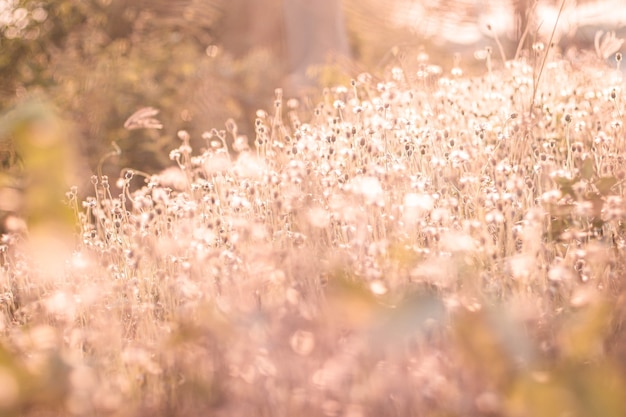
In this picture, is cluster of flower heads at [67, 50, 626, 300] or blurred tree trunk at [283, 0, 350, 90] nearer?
cluster of flower heads at [67, 50, 626, 300]

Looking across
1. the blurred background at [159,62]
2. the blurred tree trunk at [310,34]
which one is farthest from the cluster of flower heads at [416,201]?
the blurred tree trunk at [310,34]

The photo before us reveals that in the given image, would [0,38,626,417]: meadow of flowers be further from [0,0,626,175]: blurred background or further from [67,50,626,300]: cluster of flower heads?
[0,0,626,175]: blurred background

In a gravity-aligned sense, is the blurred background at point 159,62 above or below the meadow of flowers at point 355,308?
above

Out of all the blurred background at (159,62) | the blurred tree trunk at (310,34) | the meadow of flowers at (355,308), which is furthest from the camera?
the blurred tree trunk at (310,34)

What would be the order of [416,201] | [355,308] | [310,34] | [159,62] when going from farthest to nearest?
1. [310,34]
2. [159,62]
3. [416,201]
4. [355,308]

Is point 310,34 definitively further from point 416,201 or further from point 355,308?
point 355,308

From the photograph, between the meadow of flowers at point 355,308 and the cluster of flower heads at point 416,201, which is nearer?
the meadow of flowers at point 355,308

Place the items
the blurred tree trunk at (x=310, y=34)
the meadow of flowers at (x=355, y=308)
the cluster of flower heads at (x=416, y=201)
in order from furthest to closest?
1. the blurred tree trunk at (x=310, y=34)
2. the cluster of flower heads at (x=416, y=201)
3. the meadow of flowers at (x=355, y=308)

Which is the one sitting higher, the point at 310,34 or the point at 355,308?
the point at 310,34

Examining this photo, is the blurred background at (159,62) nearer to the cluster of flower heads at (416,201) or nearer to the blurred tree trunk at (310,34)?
the blurred tree trunk at (310,34)

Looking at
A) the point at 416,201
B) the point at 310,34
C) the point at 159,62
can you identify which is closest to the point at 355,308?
the point at 416,201

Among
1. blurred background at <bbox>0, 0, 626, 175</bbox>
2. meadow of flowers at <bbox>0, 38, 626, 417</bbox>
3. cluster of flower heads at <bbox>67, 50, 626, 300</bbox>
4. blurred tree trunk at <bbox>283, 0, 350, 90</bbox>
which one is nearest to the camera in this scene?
meadow of flowers at <bbox>0, 38, 626, 417</bbox>

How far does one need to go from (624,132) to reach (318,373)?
90.9 inches

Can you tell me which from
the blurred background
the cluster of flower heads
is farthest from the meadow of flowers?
the blurred background
